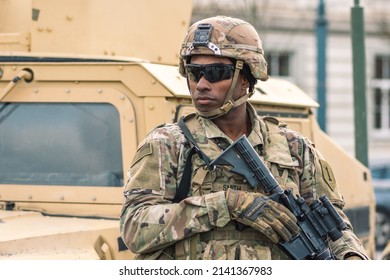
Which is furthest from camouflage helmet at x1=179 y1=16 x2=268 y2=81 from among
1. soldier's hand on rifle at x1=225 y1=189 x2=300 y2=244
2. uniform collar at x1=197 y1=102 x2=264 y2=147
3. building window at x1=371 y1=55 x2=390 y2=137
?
building window at x1=371 y1=55 x2=390 y2=137

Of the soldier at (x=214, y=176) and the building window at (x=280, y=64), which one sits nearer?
the soldier at (x=214, y=176)

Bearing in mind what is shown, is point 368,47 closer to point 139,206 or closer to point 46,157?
point 46,157

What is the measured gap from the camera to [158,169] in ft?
12.2

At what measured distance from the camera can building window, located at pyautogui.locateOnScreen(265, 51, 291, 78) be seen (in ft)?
70.2

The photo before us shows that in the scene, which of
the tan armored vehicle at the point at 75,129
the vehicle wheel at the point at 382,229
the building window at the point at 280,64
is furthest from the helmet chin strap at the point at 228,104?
the building window at the point at 280,64

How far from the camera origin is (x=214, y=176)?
376 cm

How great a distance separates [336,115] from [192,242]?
1964 cm

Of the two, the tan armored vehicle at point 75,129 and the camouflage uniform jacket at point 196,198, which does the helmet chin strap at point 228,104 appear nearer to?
the camouflage uniform jacket at point 196,198

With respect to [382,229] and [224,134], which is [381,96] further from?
[224,134]

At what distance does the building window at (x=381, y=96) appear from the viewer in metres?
24.0

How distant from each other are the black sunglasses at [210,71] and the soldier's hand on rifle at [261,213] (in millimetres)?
432

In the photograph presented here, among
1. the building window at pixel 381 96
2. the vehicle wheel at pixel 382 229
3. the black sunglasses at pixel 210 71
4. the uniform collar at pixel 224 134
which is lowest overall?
the vehicle wheel at pixel 382 229

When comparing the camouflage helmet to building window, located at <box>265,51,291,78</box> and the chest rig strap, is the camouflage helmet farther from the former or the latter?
building window, located at <box>265,51,291,78</box>

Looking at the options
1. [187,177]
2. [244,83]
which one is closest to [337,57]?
[244,83]
